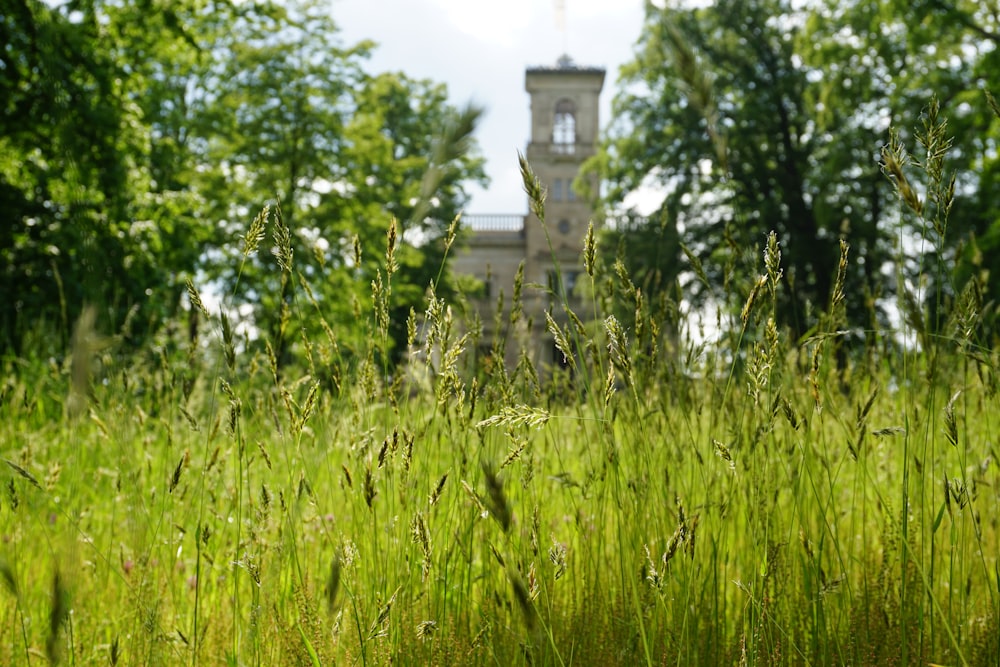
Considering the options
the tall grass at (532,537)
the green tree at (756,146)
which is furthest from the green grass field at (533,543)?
the green tree at (756,146)

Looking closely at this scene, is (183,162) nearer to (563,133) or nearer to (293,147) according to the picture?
(293,147)

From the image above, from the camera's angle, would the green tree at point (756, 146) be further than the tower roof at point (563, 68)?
No

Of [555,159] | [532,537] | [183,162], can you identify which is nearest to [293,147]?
[183,162]

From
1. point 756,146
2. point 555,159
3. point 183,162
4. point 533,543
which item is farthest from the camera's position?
point 555,159

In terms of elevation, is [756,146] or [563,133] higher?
[563,133]

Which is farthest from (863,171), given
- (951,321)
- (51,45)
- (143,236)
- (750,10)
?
(51,45)

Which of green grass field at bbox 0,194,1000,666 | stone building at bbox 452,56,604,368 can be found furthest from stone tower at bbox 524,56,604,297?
green grass field at bbox 0,194,1000,666

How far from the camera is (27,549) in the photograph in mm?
2318

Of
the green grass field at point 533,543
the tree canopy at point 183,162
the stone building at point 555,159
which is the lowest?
the green grass field at point 533,543

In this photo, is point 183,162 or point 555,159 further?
point 555,159

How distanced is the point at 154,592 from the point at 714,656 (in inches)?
50.1

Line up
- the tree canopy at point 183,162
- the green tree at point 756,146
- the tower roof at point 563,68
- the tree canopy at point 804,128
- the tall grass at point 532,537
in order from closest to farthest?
the tall grass at point 532,537 → the tree canopy at point 183,162 → the tree canopy at point 804,128 → the green tree at point 756,146 → the tower roof at point 563,68

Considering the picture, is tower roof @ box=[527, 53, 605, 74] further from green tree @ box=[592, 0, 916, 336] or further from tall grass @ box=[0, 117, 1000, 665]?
tall grass @ box=[0, 117, 1000, 665]

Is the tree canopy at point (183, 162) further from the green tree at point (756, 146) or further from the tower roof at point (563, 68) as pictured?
the tower roof at point (563, 68)
